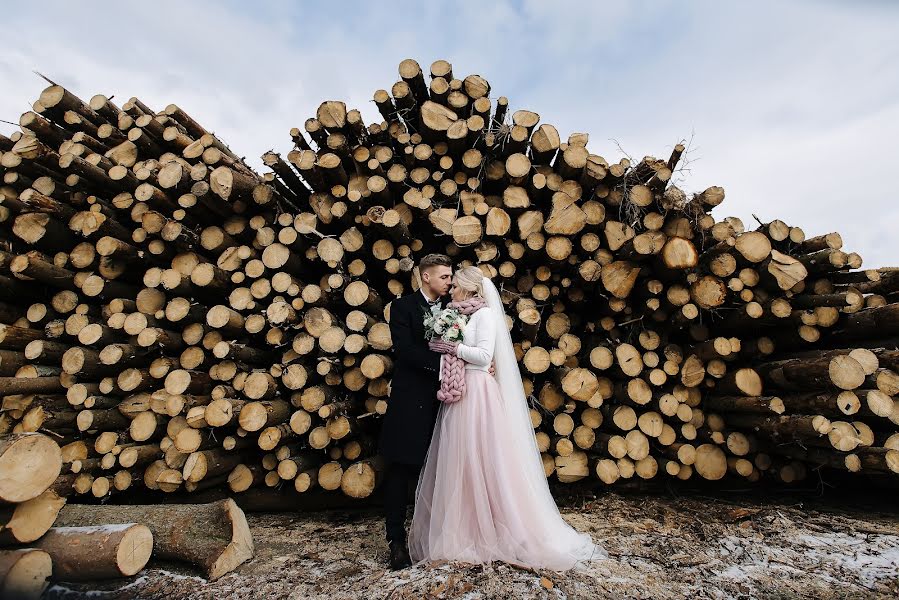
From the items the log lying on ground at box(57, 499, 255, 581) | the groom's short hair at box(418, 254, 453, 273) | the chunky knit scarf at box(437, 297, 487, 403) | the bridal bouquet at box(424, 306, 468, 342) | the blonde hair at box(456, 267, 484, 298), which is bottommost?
the log lying on ground at box(57, 499, 255, 581)

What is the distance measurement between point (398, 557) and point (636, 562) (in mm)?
1385

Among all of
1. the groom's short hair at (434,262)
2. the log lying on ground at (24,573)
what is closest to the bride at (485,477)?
the groom's short hair at (434,262)

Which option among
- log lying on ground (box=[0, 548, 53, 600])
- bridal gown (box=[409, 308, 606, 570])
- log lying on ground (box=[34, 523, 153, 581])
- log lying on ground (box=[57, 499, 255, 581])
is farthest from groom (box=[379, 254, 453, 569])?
log lying on ground (box=[0, 548, 53, 600])

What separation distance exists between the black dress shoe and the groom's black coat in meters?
0.49

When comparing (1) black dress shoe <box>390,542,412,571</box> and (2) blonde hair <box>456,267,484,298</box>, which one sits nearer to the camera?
(1) black dress shoe <box>390,542,412,571</box>

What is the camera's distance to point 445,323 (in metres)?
3.06

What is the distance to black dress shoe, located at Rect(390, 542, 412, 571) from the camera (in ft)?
9.38

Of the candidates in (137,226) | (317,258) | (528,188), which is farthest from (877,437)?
(137,226)

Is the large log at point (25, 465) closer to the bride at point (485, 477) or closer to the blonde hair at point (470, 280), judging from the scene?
the bride at point (485, 477)

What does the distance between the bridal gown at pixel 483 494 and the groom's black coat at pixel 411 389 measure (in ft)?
0.43

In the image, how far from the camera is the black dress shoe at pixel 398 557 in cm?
286

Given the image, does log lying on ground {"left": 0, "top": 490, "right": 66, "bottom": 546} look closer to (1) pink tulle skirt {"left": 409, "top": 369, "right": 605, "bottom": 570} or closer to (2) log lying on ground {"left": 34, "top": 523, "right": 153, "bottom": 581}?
(2) log lying on ground {"left": 34, "top": 523, "right": 153, "bottom": 581}

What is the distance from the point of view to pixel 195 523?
9.52 ft

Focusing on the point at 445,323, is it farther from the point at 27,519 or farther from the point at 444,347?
the point at 27,519
